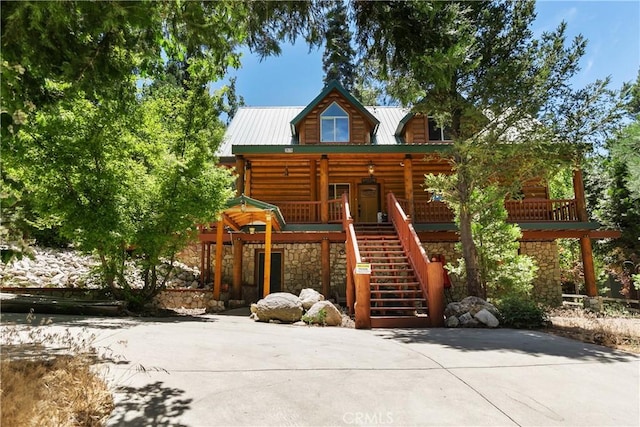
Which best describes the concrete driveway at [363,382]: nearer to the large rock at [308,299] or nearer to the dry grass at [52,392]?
the dry grass at [52,392]

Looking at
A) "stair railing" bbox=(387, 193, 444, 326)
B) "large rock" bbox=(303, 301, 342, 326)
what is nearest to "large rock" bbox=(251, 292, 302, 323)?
"large rock" bbox=(303, 301, 342, 326)

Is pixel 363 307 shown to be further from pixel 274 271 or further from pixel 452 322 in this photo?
pixel 274 271

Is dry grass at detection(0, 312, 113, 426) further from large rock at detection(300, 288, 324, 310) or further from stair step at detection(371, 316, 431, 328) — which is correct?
large rock at detection(300, 288, 324, 310)

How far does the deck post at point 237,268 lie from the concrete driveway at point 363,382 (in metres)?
7.06

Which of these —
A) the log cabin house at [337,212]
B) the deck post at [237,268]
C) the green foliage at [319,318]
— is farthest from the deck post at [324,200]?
the green foliage at [319,318]

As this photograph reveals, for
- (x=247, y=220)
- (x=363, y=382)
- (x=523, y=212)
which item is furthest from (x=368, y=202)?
(x=363, y=382)

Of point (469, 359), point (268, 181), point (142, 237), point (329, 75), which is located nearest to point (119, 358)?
point (469, 359)

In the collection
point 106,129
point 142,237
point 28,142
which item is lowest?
point 142,237

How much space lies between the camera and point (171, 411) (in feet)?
10.5

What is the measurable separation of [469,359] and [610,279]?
24921 mm

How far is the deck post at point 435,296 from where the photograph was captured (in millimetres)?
8719

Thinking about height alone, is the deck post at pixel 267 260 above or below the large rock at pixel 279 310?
above

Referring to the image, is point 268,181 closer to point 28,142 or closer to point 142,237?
point 142,237

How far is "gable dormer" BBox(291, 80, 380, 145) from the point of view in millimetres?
15430
